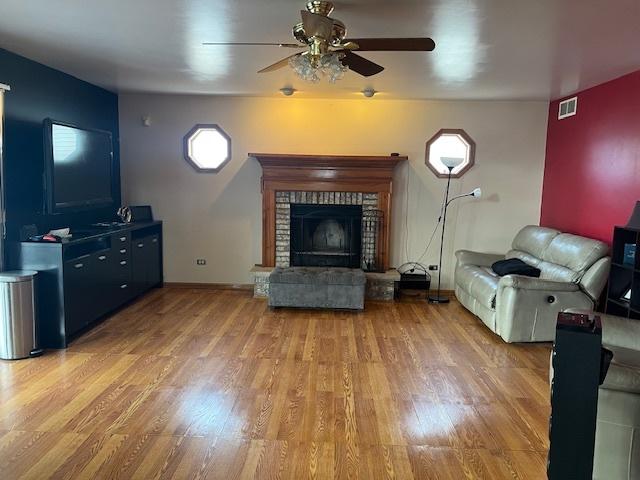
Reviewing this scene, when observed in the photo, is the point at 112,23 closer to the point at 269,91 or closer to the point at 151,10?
the point at 151,10

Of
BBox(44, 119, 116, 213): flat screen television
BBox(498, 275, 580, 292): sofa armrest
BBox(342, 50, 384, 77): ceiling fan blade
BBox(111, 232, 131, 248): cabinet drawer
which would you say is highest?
BBox(342, 50, 384, 77): ceiling fan blade

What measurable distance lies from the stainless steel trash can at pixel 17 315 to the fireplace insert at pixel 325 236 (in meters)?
3.13

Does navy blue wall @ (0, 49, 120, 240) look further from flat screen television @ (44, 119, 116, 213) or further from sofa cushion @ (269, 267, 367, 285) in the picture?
sofa cushion @ (269, 267, 367, 285)

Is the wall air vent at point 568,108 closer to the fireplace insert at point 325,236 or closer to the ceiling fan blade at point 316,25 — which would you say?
the fireplace insert at point 325,236

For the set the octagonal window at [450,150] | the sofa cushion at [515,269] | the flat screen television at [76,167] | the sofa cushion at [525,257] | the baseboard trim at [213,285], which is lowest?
the baseboard trim at [213,285]

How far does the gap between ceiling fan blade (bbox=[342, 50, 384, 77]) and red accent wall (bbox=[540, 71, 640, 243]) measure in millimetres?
2645

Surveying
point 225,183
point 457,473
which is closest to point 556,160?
point 225,183

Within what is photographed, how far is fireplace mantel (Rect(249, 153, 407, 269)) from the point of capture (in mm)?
5902

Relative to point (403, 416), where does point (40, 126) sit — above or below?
above

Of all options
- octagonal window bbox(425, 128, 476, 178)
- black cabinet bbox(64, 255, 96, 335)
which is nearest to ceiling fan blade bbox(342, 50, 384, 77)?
black cabinet bbox(64, 255, 96, 335)

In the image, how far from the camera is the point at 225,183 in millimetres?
6246

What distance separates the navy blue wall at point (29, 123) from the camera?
4.03m

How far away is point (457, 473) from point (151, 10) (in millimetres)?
3133

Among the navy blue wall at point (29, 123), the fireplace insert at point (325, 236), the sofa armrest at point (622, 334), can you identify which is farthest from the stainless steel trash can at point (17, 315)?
the sofa armrest at point (622, 334)
